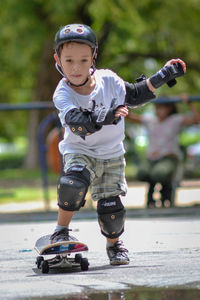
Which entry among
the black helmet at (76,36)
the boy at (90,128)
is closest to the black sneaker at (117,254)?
the boy at (90,128)

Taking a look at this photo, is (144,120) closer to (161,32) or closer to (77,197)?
(77,197)

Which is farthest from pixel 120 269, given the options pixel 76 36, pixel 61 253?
pixel 76 36

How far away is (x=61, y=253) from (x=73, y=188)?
410mm

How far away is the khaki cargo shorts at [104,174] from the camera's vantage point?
490cm

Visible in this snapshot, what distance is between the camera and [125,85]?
16.8ft

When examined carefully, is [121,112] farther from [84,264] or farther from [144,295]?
[144,295]

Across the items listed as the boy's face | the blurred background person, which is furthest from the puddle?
the blurred background person

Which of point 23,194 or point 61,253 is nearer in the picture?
point 61,253

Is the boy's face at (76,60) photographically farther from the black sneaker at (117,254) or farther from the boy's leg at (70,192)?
the black sneaker at (117,254)

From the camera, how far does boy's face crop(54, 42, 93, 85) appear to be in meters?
4.77

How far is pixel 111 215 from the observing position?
499cm

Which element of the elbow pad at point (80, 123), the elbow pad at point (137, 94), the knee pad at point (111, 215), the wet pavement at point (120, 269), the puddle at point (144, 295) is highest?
the elbow pad at point (137, 94)

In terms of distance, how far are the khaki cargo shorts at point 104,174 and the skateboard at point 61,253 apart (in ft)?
1.42

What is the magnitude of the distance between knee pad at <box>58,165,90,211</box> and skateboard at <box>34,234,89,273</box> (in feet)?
0.77
